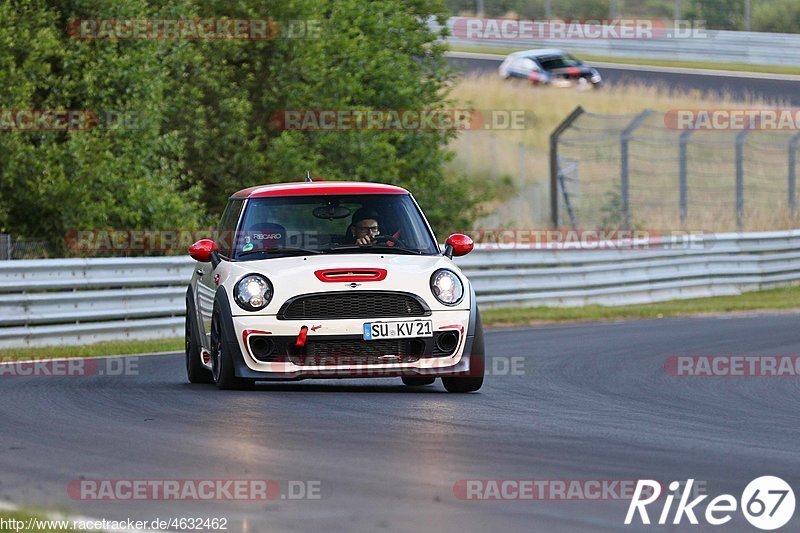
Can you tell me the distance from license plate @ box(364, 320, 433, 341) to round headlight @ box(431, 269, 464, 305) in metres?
0.21

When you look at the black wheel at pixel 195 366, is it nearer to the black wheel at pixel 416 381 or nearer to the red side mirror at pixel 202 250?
the red side mirror at pixel 202 250

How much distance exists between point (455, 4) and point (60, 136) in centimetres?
3729

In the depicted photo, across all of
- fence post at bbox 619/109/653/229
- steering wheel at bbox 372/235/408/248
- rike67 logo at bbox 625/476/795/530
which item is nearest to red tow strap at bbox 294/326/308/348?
steering wheel at bbox 372/235/408/248

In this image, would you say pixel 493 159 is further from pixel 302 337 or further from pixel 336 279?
pixel 302 337

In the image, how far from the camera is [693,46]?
51500 millimetres

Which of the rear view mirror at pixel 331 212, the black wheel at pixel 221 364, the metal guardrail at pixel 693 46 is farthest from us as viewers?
the metal guardrail at pixel 693 46

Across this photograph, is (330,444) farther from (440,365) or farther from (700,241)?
(700,241)

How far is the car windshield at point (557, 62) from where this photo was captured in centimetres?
5172

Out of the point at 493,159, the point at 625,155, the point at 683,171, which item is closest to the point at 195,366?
the point at 625,155

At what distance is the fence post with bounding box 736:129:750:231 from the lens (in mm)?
28734

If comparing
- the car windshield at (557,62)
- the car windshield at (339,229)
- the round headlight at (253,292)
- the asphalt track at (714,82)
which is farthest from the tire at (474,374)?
the car windshield at (557,62)

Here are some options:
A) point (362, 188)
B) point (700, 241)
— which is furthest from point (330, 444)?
point (700, 241)

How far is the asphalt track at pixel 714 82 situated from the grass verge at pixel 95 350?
99.2 feet

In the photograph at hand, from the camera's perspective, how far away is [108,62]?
22469mm
